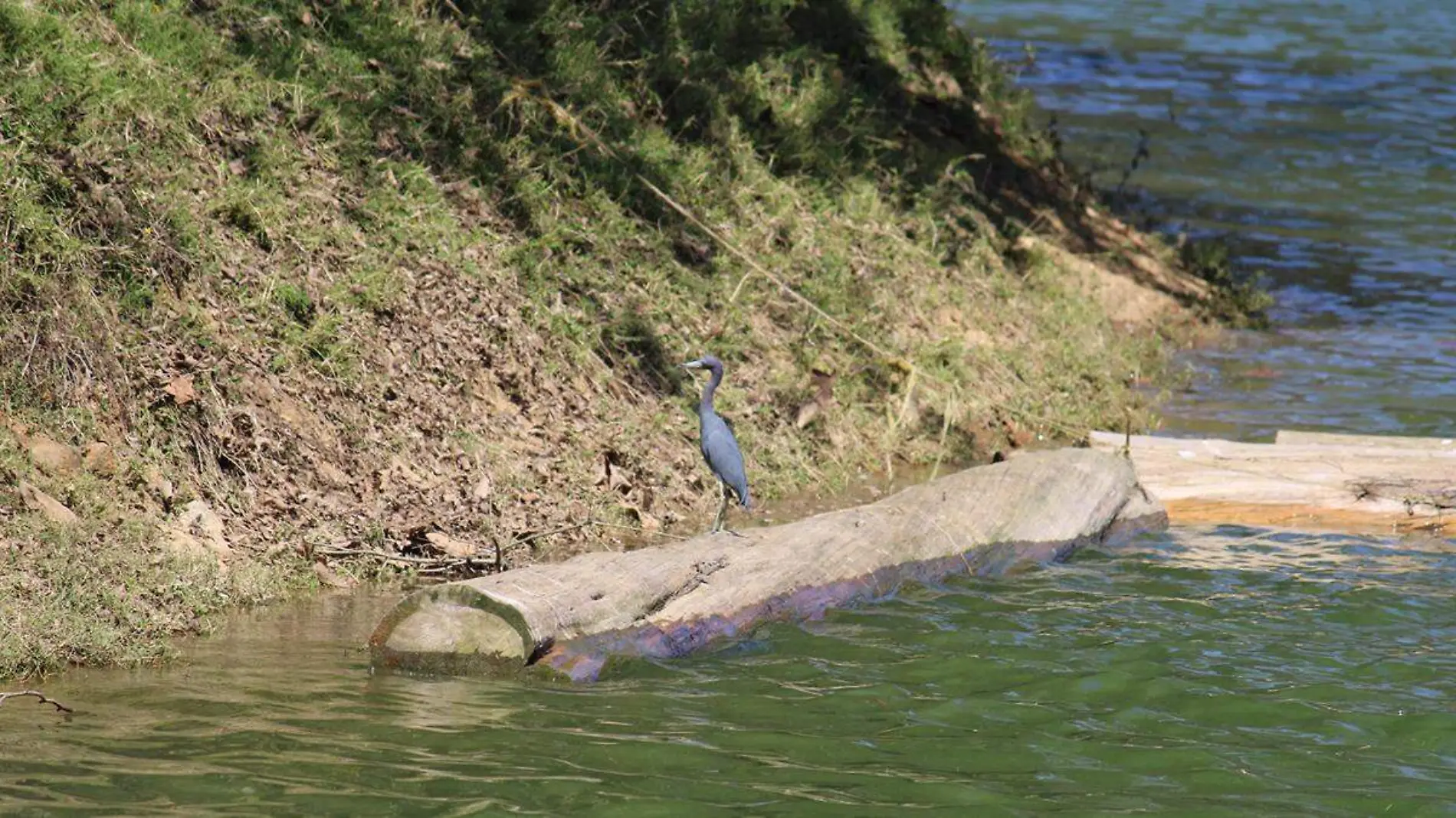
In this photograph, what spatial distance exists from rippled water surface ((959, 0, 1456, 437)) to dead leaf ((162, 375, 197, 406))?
24.5 feet

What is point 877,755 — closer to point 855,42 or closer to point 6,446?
point 6,446

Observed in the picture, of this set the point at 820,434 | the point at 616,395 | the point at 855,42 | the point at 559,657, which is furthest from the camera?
the point at 855,42

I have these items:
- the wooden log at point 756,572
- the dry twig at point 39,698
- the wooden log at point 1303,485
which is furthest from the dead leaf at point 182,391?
the wooden log at point 1303,485

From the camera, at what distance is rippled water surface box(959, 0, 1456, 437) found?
15.2 metres

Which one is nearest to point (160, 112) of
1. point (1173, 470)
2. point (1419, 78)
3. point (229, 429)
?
point (229, 429)

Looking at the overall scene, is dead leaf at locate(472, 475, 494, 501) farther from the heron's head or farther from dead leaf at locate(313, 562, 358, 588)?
the heron's head

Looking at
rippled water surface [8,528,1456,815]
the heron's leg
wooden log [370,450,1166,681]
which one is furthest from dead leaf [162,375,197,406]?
the heron's leg

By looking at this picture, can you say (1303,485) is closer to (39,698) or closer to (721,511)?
(721,511)

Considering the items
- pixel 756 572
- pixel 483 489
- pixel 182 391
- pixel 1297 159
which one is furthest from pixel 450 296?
pixel 1297 159

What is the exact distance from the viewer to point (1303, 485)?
11.5m

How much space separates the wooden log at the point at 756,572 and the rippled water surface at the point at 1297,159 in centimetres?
320

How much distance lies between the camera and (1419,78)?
2981 cm

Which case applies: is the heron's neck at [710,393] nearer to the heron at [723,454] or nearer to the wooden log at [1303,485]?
the heron at [723,454]

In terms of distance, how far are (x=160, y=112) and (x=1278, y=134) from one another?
1845 centimetres
